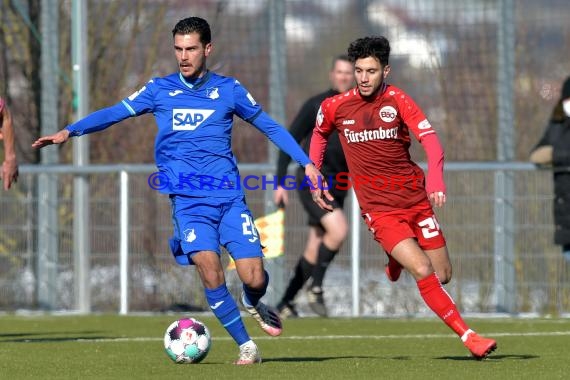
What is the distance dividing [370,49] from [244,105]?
0.86 metres

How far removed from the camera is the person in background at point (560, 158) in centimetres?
1273

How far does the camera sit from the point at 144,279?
47.9 ft

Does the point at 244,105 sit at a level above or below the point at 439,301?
above

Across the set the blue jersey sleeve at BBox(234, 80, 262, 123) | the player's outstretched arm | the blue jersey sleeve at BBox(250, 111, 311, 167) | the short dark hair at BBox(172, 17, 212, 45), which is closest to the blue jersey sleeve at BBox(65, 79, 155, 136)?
the player's outstretched arm

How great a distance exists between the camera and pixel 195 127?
879 cm

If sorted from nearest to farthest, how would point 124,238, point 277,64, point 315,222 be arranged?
point 315,222 → point 124,238 → point 277,64

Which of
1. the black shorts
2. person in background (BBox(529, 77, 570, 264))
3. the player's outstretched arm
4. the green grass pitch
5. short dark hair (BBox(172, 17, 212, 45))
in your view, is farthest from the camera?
the black shorts

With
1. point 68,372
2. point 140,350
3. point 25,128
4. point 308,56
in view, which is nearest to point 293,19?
point 308,56

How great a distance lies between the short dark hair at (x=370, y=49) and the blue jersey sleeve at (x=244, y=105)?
2.33ft

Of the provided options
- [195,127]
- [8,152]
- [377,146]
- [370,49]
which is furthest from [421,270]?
[8,152]

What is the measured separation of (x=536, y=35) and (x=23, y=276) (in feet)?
18.7

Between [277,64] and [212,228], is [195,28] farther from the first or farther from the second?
[277,64]

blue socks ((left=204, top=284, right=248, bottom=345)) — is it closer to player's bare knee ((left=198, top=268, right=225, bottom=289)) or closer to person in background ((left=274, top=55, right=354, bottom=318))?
player's bare knee ((left=198, top=268, right=225, bottom=289))

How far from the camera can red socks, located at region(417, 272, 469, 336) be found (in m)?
8.82
